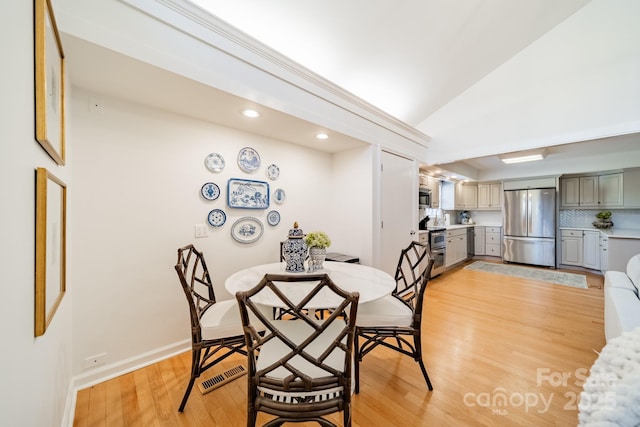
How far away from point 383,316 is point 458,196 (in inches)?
217

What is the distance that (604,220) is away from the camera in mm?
4816

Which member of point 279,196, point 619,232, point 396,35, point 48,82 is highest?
point 396,35

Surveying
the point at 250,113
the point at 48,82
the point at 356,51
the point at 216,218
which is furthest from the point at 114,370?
the point at 356,51

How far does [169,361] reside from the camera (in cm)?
197

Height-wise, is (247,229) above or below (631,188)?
below

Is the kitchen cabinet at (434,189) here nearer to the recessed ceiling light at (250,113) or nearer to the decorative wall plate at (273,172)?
the decorative wall plate at (273,172)

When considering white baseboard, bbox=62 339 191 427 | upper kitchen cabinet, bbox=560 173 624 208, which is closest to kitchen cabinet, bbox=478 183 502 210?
upper kitchen cabinet, bbox=560 173 624 208

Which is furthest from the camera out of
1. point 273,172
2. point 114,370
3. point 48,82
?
point 273,172

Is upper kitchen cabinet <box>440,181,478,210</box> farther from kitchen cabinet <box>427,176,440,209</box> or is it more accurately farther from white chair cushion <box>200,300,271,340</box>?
white chair cushion <box>200,300,271,340</box>

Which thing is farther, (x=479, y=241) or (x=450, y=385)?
(x=479, y=241)

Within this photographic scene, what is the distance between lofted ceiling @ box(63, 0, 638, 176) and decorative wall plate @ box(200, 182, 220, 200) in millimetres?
586

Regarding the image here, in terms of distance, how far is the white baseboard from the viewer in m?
1.47

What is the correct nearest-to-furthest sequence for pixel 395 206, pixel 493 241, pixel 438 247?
pixel 395 206, pixel 438 247, pixel 493 241

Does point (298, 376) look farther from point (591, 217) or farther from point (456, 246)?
point (591, 217)
